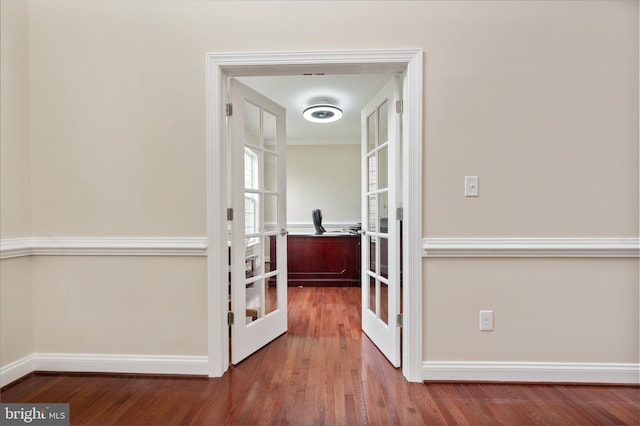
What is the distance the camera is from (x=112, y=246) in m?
1.75

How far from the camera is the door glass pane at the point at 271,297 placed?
86.9 inches

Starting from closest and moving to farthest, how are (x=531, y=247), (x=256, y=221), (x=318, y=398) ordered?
(x=318, y=398), (x=531, y=247), (x=256, y=221)

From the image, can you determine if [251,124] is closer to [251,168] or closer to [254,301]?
[251,168]

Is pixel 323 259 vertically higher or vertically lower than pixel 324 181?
lower

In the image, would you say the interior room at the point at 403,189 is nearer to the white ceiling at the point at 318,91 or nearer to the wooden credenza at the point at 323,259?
the white ceiling at the point at 318,91

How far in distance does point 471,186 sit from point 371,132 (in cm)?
92

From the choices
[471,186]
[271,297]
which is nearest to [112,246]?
[271,297]

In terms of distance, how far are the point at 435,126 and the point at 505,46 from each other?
0.62m

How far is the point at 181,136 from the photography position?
174cm

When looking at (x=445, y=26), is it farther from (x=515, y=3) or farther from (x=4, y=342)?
(x=4, y=342)

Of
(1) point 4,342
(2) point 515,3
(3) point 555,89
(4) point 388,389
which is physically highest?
(2) point 515,3

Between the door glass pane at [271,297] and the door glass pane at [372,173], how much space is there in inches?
42.3

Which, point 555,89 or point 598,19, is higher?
point 598,19

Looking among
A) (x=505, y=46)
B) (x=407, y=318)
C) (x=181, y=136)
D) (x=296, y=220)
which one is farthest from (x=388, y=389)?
(x=296, y=220)
